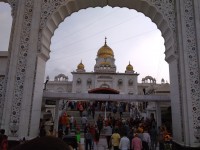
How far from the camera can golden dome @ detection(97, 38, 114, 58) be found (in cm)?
3462

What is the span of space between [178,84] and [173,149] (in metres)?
1.90

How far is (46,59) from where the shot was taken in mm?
7125

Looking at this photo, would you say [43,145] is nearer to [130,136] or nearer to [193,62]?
[193,62]

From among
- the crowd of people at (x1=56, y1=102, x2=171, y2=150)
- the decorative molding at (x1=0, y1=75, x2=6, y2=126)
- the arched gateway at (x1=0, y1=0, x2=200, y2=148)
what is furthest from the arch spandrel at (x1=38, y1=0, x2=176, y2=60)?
the crowd of people at (x1=56, y1=102, x2=171, y2=150)

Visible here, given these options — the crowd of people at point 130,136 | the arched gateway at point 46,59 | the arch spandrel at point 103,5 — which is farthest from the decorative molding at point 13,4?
the crowd of people at point 130,136

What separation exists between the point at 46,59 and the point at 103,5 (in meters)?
2.80

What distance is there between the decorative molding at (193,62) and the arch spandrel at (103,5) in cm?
42

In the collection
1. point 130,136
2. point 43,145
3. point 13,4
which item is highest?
point 13,4

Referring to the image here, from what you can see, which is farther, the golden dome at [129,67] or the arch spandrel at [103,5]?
the golden dome at [129,67]

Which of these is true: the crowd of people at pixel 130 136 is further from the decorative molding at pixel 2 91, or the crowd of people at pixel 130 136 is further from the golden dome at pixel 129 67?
the golden dome at pixel 129 67

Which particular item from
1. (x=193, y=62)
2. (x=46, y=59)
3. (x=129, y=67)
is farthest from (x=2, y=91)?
(x=129, y=67)

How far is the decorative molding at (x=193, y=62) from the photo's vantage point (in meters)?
5.81

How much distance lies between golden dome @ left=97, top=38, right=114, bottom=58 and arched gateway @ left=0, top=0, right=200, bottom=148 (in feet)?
90.0

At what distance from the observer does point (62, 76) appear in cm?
3531
